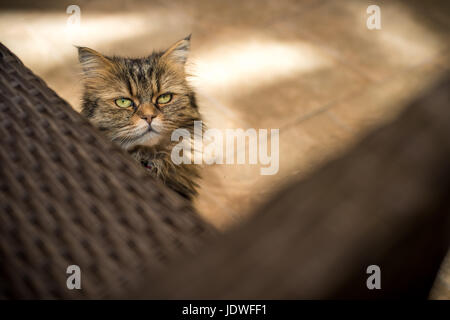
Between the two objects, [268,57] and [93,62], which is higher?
[268,57]

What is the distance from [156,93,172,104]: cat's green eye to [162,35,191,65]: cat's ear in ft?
0.50

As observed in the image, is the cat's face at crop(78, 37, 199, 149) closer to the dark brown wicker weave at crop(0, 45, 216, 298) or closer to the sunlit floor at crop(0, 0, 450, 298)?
the sunlit floor at crop(0, 0, 450, 298)

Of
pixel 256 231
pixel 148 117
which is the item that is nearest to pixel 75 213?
pixel 256 231

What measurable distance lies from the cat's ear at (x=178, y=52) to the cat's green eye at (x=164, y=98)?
0.50ft

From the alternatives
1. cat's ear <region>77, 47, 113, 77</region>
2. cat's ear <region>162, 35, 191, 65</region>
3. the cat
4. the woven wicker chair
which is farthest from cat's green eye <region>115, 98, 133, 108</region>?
the woven wicker chair

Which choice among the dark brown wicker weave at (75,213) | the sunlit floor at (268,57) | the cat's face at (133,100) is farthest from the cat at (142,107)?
the dark brown wicker weave at (75,213)

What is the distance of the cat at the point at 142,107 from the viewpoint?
3.10 feet

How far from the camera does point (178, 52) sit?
1.10 metres

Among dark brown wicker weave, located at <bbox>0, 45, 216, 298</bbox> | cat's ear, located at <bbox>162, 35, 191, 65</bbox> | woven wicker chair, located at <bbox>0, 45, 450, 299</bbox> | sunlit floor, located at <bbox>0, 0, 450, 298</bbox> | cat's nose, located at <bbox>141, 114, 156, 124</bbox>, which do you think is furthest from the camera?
sunlit floor, located at <bbox>0, 0, 450, 298</bbox>

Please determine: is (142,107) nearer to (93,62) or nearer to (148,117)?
(148,117)

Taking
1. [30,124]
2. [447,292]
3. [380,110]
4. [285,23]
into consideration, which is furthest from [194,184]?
[285,23]

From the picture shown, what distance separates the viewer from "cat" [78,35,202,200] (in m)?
0.95

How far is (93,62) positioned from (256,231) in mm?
947

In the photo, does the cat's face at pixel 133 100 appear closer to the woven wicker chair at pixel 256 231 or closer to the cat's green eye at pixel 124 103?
the cat's green eye at pixel 124 103
